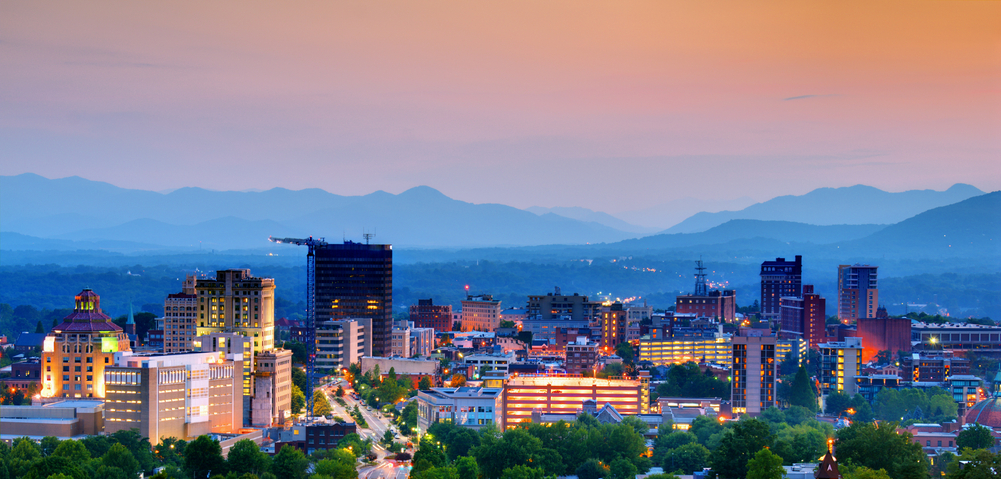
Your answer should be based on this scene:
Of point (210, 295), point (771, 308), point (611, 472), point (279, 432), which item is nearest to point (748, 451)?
point (611, 472)

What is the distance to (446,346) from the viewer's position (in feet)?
405

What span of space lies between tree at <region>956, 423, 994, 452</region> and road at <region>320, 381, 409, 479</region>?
28.3m

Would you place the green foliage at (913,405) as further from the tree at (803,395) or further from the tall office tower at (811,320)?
the tall office tower at (811,320)

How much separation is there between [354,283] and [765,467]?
6985 centimetres

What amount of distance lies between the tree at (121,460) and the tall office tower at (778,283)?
124451 millimetres

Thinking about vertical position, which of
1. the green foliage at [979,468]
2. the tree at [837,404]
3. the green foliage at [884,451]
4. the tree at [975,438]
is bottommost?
the tree at [837,404]

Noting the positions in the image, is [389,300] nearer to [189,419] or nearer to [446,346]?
[446,346]

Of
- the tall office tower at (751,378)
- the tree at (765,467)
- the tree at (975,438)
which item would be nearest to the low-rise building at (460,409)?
the tall office tower at (751,378)

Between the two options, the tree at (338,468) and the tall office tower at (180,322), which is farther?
the tall office tower at (180,322)

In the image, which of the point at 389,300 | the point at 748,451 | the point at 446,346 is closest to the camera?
the point at 748,451

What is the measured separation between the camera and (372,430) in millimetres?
72500

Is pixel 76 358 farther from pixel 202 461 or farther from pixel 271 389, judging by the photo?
pixel 202 461

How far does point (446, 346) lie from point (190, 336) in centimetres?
4286

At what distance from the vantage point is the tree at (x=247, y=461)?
Answer: 54.7m
